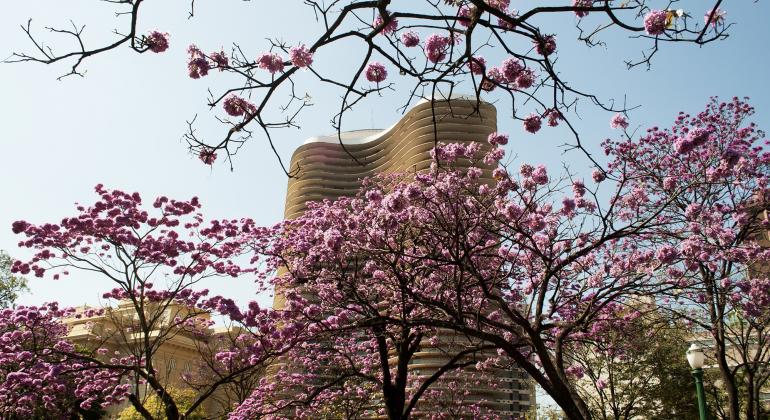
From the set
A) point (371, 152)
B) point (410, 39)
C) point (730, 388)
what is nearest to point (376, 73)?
point (410, 39)

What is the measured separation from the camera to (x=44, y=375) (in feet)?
32.9

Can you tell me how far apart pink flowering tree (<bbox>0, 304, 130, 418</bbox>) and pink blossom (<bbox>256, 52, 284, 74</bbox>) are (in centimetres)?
763

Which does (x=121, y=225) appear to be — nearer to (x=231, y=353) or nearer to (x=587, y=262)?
(x=231, y=353)

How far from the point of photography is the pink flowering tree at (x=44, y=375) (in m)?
10.0

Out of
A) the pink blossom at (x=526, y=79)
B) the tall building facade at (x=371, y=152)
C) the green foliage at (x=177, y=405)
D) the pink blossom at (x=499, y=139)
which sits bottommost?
the green foliage at (x=177, y=405)

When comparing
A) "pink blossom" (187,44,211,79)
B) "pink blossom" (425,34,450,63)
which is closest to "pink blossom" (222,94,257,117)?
"pink blossom" (187,44,211,79)

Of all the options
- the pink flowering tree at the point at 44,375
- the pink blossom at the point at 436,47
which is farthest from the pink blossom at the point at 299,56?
the pink flowering tree at the point at 44,375

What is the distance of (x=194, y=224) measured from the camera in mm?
11828

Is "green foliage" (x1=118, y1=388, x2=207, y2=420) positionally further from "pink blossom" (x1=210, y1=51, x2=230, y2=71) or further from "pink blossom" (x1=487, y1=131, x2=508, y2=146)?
"pink blossom" (x1=210, y1=51, x2=230, y2=71)

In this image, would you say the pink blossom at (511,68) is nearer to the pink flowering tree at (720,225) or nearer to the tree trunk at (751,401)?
the pink flowering tree at (720,225)

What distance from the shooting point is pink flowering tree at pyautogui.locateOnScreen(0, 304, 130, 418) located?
32.9ft

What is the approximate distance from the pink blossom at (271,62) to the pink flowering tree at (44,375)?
25.0ft

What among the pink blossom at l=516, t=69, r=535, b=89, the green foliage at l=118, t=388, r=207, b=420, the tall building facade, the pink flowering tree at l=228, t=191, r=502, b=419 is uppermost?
the tall building facade

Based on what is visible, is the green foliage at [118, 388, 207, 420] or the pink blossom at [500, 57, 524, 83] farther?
the green foliage at [118, 388, 207, 420]
